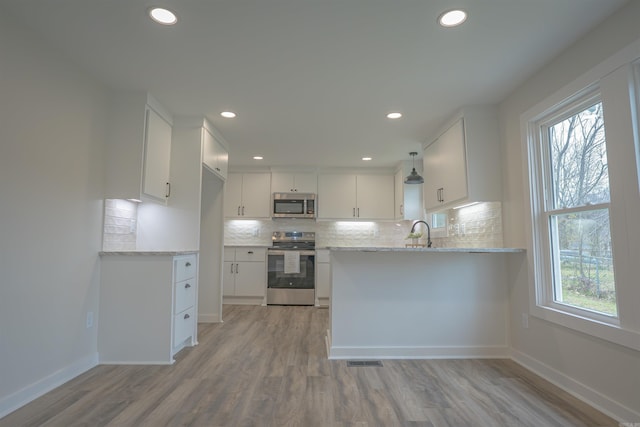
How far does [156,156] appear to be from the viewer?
10.6 feet

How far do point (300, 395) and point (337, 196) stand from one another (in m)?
3.94

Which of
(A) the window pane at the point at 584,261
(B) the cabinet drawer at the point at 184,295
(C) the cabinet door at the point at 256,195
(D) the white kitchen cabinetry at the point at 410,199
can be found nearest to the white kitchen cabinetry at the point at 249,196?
(C) the cabinet door at the point at 256,195

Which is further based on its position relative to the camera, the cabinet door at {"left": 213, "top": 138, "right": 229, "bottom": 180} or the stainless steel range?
the stainless steel range

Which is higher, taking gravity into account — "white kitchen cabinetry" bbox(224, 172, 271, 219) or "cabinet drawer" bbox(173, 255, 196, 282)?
"white kitchen cabinetry" bbox(224, 172, 271, 219)

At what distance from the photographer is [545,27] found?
2.10 metres

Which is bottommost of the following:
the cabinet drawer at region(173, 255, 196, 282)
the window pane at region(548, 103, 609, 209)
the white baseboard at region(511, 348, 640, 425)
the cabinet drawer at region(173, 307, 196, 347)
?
the white baseboard at region(511, 348, 640, 425)

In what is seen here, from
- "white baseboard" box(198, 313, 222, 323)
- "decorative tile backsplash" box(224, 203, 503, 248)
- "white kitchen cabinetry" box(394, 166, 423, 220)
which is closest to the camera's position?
"white baseboard" box(198, 313, 222, 323)

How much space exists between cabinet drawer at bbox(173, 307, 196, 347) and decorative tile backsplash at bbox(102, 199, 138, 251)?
844mm

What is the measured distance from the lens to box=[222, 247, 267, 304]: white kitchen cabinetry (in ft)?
18.1

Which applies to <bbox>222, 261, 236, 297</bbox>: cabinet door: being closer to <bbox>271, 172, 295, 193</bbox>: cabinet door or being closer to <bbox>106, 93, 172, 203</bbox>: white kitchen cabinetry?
<bbox>271, 172, 295, 193</bbox>: cabinet door

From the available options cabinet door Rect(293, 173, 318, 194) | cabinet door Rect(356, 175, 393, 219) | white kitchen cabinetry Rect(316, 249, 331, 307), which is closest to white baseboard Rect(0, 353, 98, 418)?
white kitchen cabinetry Rect(316, 249, 331, 307)

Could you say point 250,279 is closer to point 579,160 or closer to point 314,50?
point 314,50

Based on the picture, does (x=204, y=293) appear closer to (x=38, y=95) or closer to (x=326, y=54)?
(x=38, y=95)

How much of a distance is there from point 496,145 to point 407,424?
8.44 ft
